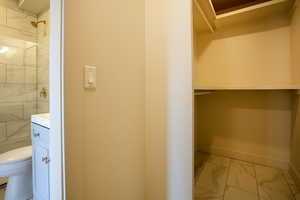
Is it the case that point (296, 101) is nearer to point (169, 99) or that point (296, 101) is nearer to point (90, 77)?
point (169, 99)

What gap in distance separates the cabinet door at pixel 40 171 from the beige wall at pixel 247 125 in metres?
2.00

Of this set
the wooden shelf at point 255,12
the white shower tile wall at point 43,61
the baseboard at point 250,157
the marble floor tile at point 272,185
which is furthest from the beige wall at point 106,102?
the white shower tile wall at point 43,61

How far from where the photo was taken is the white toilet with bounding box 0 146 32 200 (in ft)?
4.47

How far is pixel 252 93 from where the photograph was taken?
2.07 meters

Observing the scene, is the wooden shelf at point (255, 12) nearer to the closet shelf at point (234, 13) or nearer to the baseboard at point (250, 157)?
the closet shelf at point (234, 13)

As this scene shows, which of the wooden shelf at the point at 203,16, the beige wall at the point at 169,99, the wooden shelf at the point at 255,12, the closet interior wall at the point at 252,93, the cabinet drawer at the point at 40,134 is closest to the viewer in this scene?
the beige wall at the point at 169,99

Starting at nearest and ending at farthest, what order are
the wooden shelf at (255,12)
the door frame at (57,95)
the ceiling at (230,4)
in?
the door frame at (57,95), the wooden shelf at (255,12), the ceiling at (230,4)

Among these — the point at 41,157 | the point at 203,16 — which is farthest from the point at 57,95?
the point at 203,16

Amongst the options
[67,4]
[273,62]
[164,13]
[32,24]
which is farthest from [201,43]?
[32,24]

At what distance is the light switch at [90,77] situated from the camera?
786 mm

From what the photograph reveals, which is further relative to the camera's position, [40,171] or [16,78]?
[16,78]

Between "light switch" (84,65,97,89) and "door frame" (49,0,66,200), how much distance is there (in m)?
0.11

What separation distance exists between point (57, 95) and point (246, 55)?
2.23 m

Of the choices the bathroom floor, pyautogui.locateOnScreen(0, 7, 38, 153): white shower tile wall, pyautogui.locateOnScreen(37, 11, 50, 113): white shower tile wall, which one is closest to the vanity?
pyautogui.locateOnScreen(37, 11, 50, 113): white shower tile wall
